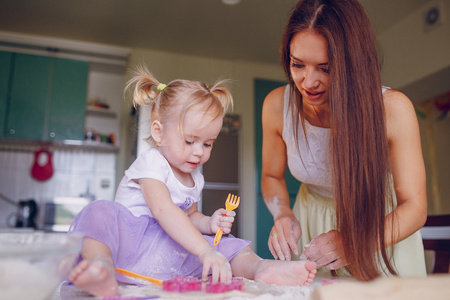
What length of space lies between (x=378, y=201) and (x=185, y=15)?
126 inches

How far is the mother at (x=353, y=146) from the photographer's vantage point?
84 cm

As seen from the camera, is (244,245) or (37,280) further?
(244,245)

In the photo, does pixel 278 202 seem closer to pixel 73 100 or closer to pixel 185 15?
pixel 185 15

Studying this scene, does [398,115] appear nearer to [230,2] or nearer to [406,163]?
[406,163]

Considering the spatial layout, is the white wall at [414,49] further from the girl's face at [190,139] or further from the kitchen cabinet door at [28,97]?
the kitchen cabinet door at [28,97]

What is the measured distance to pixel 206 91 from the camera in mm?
1073

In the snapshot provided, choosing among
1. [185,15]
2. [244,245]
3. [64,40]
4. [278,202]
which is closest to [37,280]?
[244,245]

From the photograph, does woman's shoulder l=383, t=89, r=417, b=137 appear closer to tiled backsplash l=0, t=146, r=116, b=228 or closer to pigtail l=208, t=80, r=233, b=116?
pigtail l=208, t=80, r=233, b=116

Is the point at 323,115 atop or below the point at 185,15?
below

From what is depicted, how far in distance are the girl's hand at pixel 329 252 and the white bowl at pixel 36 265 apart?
0.56m

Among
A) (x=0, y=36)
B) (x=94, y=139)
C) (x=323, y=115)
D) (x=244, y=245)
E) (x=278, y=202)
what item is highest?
(x=0, y=36)

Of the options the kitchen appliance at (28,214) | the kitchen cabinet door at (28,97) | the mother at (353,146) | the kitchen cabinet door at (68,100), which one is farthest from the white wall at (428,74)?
the kitchen appliance at (28,214)

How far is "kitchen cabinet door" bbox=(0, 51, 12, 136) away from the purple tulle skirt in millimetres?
3530

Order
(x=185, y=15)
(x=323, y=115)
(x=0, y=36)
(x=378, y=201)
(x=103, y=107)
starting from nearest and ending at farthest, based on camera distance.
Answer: (x=378, y=201) → (x=323, y=115) → (x=185, y=15) → (x=0, y=36) → (x=103, y=107)
